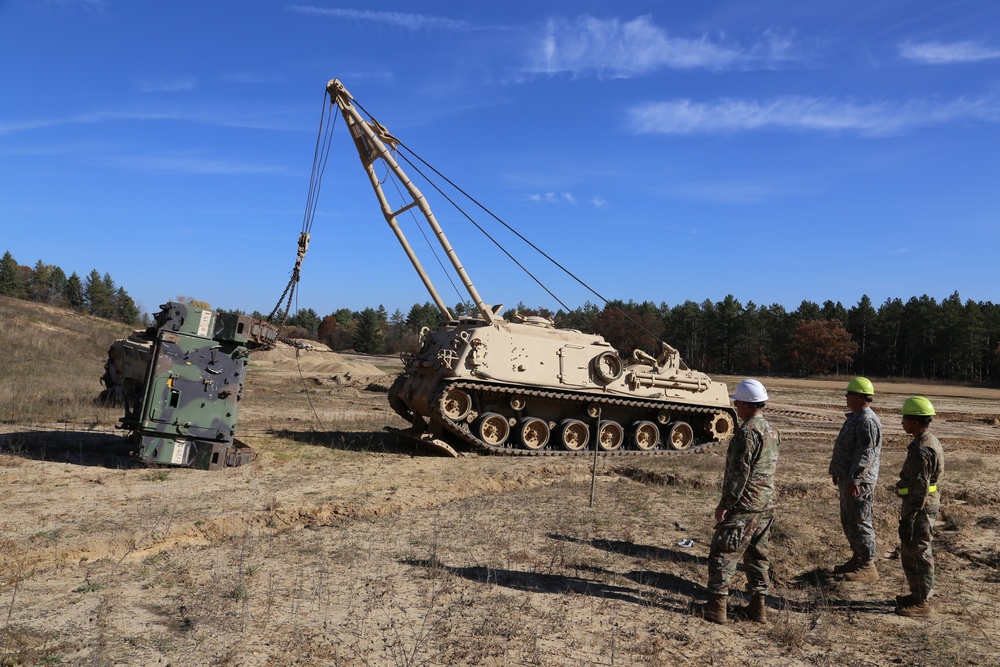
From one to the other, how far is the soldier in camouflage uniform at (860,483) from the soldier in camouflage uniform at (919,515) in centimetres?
58

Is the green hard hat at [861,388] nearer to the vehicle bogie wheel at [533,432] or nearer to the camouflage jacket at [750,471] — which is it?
the camouflage jacket at [750,471]

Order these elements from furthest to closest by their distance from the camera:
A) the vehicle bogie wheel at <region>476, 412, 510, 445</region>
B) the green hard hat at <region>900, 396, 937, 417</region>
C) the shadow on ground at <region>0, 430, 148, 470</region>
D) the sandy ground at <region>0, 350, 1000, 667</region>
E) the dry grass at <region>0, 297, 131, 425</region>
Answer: the dry grass at <region>0, 297, 131, 425</region> → the vehicle bogie wheel at <region>476, 412, 510, 445</region> → the shadow on ground at <region>0, 430, 148, 470</region> → the green hard hat at <region>900, 396, 937, 417</region> → the sandy ground at <region>0, 350, 1000, 667</region>

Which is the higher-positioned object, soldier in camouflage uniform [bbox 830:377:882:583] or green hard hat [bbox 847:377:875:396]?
green hard hat [bbox 847:377:875:396]

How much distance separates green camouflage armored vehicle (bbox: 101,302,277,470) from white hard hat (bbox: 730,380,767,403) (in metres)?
7.88

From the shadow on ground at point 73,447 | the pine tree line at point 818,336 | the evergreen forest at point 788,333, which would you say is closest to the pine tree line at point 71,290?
the evergreen forest at point 788,333

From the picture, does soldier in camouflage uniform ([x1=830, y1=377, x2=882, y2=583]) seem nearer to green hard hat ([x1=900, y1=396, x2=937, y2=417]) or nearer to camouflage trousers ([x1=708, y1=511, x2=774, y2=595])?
green hard hat ([x1=900, y1=396, x2=937, y2=417])

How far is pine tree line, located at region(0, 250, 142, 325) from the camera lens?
198ft

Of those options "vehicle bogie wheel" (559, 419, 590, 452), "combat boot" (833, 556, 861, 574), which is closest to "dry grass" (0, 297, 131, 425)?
"vehicle bogie wheel" (559, 419, 590, 452)

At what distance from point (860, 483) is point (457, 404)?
7.88 meters

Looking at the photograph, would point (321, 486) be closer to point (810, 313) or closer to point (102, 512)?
point (102, 512)

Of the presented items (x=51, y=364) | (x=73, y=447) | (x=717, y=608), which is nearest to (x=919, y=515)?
(x=717, y=608)

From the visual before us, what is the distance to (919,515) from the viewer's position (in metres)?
5.47

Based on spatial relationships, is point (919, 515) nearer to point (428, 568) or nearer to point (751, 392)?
point (751, 392)

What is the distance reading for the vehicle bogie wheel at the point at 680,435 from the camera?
15.1m
